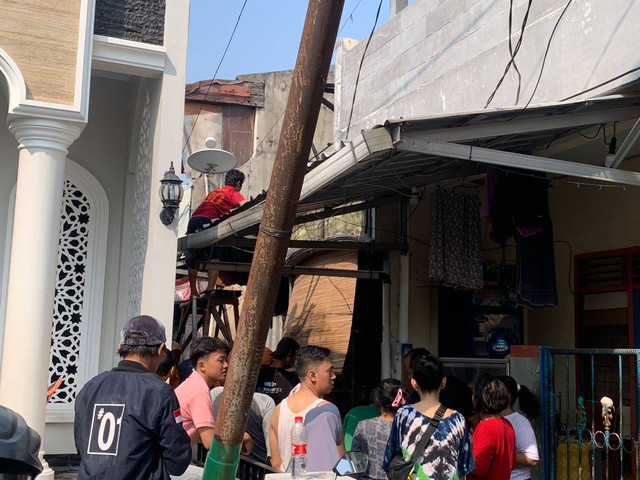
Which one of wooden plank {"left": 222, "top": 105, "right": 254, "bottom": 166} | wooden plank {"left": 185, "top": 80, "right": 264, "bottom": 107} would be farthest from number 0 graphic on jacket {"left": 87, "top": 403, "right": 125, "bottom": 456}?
wooden plank {"left": 185, "top": 80, "right": 264, "bottom": 107}

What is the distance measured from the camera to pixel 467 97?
→ 824 cm

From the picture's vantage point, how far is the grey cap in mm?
4031

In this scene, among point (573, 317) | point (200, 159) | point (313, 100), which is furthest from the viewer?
point (200, 159)

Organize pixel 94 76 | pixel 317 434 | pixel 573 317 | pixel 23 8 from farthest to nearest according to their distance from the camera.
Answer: pixel 94 76
pixel 573 317
pixel 23 8
pixel 317 434

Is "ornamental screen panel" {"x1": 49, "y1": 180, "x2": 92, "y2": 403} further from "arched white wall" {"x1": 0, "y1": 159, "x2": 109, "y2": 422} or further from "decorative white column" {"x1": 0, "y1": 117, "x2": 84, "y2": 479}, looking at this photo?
"decorative white column" {"x1": 0, "y1": 117, "x2": 84, "y2": 479}

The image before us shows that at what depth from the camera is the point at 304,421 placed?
16.3 feet

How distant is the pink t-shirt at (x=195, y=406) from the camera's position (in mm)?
4965

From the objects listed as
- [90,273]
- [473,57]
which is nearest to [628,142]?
[473,57]

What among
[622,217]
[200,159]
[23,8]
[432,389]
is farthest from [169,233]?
[622,217]

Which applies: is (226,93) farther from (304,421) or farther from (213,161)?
(304,421)

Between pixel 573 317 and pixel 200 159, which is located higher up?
pixel 200 159

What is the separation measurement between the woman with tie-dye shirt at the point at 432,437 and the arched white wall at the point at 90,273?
5.27m

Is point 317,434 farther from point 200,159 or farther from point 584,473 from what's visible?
point 200,159

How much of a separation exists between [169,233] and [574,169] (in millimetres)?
4129
